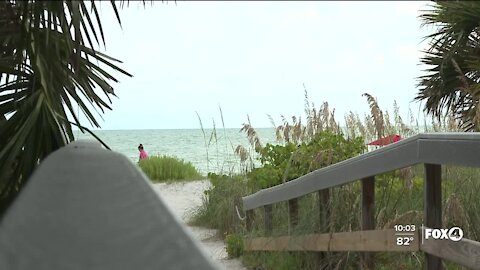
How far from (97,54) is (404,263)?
59.3 inches

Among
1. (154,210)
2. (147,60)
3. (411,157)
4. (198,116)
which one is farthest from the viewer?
(198,116)

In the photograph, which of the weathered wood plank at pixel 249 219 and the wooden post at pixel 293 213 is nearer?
the wooden post at pixel 293 213

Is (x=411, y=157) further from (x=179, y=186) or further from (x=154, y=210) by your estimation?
(x=179, y=186)

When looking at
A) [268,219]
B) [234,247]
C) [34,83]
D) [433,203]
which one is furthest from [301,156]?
[34,83]

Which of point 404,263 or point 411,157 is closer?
point 411,157

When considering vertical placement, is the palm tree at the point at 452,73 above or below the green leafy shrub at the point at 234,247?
above

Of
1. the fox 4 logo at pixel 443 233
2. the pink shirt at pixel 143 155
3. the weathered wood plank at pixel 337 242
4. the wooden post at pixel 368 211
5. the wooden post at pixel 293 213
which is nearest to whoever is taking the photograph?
the fox 4 logo at pixel 443 233

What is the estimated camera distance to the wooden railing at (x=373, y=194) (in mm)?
1794

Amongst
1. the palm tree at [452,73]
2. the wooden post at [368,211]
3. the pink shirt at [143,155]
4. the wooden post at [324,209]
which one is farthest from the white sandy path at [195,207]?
the palm tree at [452,73]

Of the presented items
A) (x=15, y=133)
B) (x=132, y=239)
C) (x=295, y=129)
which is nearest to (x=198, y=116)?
(x=295, y=129)

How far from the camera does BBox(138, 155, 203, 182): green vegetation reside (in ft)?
26.4

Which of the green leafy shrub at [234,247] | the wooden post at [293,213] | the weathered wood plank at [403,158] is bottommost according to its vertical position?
the green leafy shrub at [234,247]

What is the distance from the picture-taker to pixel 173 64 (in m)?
3.83

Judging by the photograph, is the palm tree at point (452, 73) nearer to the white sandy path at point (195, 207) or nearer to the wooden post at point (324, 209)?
the wooden post at point (324, 209)
